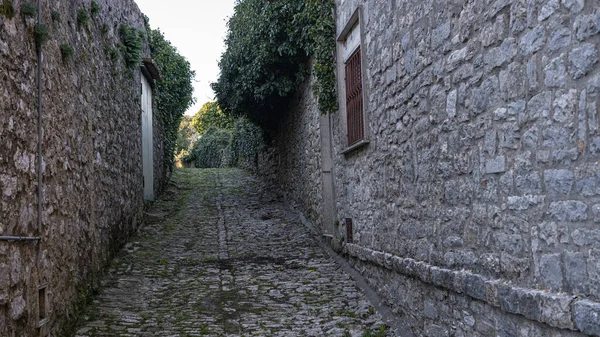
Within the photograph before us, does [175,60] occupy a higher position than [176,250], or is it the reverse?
[175,60]

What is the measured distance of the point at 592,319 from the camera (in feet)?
9.59

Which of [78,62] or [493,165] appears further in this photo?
[78,62]

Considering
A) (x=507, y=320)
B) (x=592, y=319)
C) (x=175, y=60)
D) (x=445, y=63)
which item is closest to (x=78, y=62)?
(x=445, y=63)

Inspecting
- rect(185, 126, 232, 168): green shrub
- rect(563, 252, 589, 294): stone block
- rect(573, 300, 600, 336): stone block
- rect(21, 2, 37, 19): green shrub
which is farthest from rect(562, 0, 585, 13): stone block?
rect(185, 126, 232, 168): green shrub

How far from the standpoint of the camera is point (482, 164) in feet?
14.0

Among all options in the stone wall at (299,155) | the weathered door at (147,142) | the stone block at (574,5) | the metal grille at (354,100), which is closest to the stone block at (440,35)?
the stone block at (574,5)

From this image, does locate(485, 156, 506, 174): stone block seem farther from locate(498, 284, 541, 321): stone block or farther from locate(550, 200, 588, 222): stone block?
locate(498, 284, 541, 321): stone block

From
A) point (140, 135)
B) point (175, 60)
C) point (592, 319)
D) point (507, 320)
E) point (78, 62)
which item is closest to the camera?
point (592, 319)

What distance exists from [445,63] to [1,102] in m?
3.28

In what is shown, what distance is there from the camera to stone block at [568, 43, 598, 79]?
2.97 metres

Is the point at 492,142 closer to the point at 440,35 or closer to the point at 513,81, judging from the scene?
the point at 513,81

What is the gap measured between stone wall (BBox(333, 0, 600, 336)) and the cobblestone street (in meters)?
0.90

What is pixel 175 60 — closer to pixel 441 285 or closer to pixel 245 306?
pixel 245 306

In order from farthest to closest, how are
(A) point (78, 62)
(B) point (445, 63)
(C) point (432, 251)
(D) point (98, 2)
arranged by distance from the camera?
(D) point (98, 2), (A) point (78, 62), (C) point (432, 251), (B) point (445, 63)
